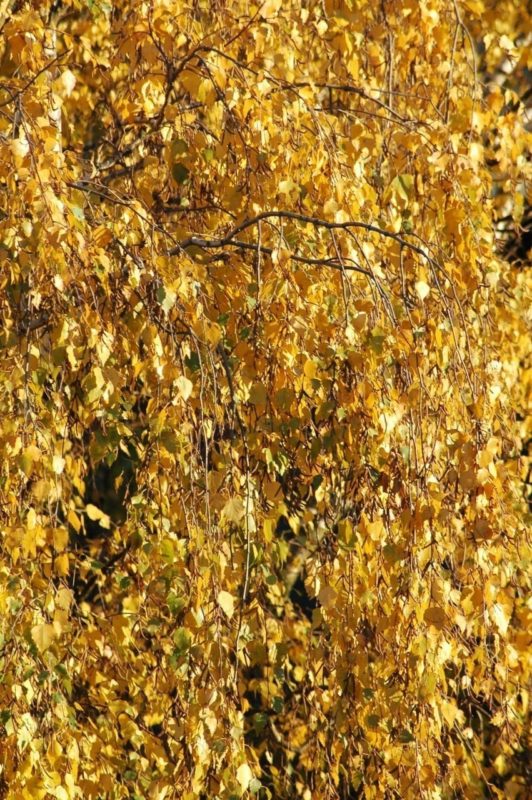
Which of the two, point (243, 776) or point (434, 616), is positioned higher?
point (434, 616)

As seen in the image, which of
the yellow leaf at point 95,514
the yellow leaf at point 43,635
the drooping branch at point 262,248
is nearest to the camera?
the yellow leaf at point 43,635

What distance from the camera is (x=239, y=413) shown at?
2.25 m

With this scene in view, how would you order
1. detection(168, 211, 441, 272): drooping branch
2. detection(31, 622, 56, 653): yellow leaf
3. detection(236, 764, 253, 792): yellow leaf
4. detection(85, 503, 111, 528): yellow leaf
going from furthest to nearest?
1. detection(85, 503, 111, 528): yellow leaf
2. detection(168, 211, 441, 272): drooping branch
3. detection(236, 764, 253, 792): yellow leaf
4. detection(31, 622, 56, 653): yellow leaf

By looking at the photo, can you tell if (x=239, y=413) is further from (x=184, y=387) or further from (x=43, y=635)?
(x=43, y=635)

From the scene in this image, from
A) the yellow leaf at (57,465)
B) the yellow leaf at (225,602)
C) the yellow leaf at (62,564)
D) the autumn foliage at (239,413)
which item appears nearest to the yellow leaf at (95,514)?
the autumn foliage at (239,413)

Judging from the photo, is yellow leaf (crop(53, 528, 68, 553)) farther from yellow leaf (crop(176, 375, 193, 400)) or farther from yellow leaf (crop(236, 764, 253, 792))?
yellow leaf (crop(236, 764, 253, 792))

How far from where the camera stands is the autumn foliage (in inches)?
74.0

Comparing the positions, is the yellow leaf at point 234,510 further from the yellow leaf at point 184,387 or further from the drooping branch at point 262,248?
the drooping branch at point 262,248

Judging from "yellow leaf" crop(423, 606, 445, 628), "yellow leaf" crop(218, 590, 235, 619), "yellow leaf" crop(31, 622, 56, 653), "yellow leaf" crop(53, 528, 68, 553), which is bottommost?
"yellow leaf" crop(31, 622, 56, 653)

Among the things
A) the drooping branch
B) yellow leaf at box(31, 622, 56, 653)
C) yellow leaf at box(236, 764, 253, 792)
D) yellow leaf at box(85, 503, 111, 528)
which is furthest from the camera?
yellow leaf at box(85, 503, 111, 528)

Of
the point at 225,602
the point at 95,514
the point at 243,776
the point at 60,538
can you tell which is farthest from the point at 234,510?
the point at 95,514

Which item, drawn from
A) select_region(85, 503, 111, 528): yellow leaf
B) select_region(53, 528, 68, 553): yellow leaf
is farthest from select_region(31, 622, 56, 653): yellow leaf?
select_region(85, 503, 111, 528): yellow leaf

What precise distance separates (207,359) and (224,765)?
2.56 feet

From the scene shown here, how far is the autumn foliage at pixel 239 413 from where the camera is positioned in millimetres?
1881
